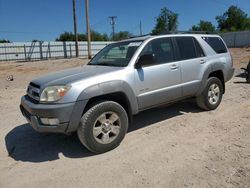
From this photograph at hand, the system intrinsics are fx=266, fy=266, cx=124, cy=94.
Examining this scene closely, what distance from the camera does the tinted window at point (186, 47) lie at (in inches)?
209

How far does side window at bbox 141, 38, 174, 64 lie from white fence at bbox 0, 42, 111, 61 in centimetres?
3279

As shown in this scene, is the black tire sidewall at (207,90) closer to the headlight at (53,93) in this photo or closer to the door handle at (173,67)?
the door handle at (173,67)

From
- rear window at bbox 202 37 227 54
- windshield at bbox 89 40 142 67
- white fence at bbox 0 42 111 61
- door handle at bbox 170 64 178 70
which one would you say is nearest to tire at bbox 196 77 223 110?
rear window at bbox 202 37 227 54

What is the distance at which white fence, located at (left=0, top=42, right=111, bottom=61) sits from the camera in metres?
34.0

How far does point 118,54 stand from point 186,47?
145 cm

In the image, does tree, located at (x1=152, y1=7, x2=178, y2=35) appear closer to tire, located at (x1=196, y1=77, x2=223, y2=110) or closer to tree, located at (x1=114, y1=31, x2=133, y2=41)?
tree, located at (x1=114, y1=31, x2=133, y2=41)

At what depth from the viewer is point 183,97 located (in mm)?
5328

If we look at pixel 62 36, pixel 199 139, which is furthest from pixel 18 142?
pixel 62 36

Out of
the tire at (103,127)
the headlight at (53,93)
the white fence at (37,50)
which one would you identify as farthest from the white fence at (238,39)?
the headlight at (53,93)

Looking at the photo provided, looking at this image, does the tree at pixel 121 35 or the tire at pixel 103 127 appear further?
the tree at pixel 121 35

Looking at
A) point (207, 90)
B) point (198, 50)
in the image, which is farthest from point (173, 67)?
point (207, 90)

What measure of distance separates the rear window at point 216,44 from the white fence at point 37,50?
107ft

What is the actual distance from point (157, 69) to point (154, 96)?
48 cm

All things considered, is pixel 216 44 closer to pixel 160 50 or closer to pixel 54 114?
pixel 160 50
